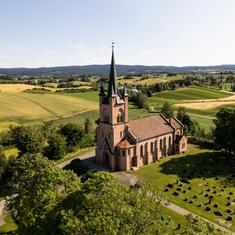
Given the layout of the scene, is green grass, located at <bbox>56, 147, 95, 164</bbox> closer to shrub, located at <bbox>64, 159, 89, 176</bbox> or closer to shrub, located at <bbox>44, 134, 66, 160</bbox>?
shrub, located at <bbox>44, 134, 66, 160</bbox>

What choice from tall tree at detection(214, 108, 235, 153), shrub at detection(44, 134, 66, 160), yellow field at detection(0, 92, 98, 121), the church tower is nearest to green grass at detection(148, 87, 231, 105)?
yellow field at detection(0, 92, 98, 121)

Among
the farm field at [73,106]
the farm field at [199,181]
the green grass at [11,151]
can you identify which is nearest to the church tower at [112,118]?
the farm field at [199,181]

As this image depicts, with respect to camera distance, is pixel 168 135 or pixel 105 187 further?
pixel 168 135

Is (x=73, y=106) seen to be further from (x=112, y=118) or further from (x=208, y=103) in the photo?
(x=112, y=118)

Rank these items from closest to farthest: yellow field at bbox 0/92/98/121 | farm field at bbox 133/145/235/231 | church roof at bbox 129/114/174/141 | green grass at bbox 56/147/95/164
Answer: farm field at bbox 133/145/235/231 < church roof at bbox 129/114/174/141 < green grass at bbox 56/147/95/164 < yellow field at bbox 0/92/98/121

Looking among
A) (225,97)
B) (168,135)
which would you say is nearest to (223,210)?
(168,135)

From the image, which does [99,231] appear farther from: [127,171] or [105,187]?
[127,171]

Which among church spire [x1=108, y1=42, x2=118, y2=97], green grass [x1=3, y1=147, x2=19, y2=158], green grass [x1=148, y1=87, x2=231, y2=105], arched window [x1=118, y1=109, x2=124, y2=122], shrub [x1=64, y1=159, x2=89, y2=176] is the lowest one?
green grass [x1=3, y1=147, x2=19, y2=158]

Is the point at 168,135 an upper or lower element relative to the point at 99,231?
lower
